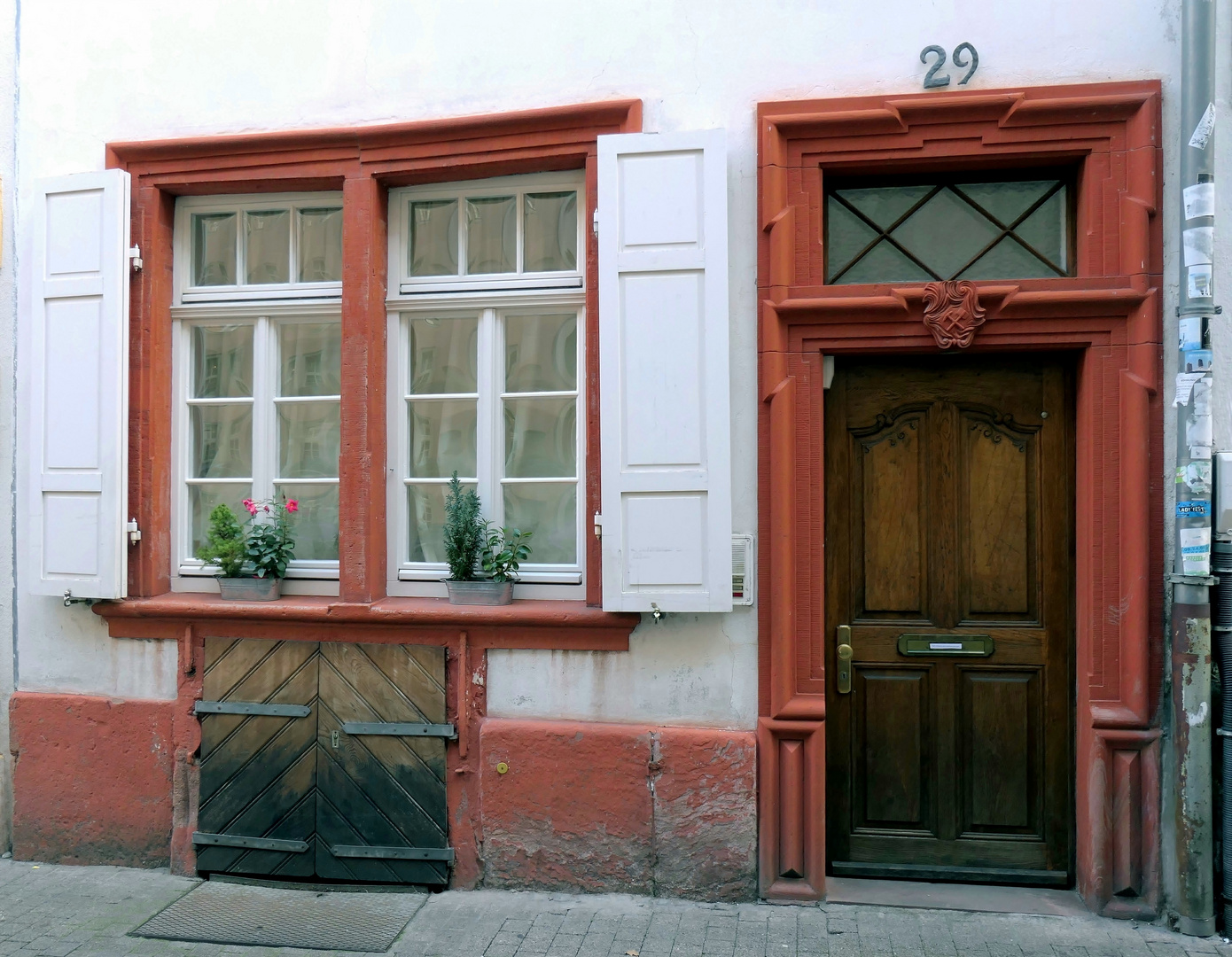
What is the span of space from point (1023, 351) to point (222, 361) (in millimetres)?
3899

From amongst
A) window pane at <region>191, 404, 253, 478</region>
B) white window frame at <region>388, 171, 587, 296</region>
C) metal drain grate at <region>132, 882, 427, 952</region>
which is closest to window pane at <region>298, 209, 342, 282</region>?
white window frame at <region>388, 171, 587, 296</region>

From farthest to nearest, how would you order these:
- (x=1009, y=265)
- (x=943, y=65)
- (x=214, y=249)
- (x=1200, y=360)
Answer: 1. (x=214, y=249)
2. (x=1009, y=265)
3. (x=943, y=65)
4. (x=1200, y=360)

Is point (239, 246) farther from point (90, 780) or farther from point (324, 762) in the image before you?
point (90, 780)

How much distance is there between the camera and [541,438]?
496 centimetres

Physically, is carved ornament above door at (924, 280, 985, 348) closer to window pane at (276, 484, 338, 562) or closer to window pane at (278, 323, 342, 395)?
window pane at (278, 323, 342, 395)

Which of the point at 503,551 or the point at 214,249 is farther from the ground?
the point at 214,249

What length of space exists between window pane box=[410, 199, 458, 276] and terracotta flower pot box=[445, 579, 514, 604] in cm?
154

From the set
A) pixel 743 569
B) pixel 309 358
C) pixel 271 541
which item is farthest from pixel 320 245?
pixel 743 569

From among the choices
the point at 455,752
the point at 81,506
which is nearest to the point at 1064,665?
the point at 455,752

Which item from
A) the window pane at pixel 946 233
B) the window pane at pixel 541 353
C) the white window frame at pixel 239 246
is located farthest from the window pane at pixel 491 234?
the window pane at pixel 946 233

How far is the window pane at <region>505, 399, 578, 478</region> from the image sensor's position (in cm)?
493

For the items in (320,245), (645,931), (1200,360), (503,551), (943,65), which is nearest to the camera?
(1200,360)

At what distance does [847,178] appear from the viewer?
4578 millimetres

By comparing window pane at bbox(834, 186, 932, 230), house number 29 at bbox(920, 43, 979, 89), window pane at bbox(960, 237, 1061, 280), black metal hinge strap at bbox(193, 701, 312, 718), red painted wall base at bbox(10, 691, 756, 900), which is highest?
house number 29 at bbox(920, 43, 979, 89)
